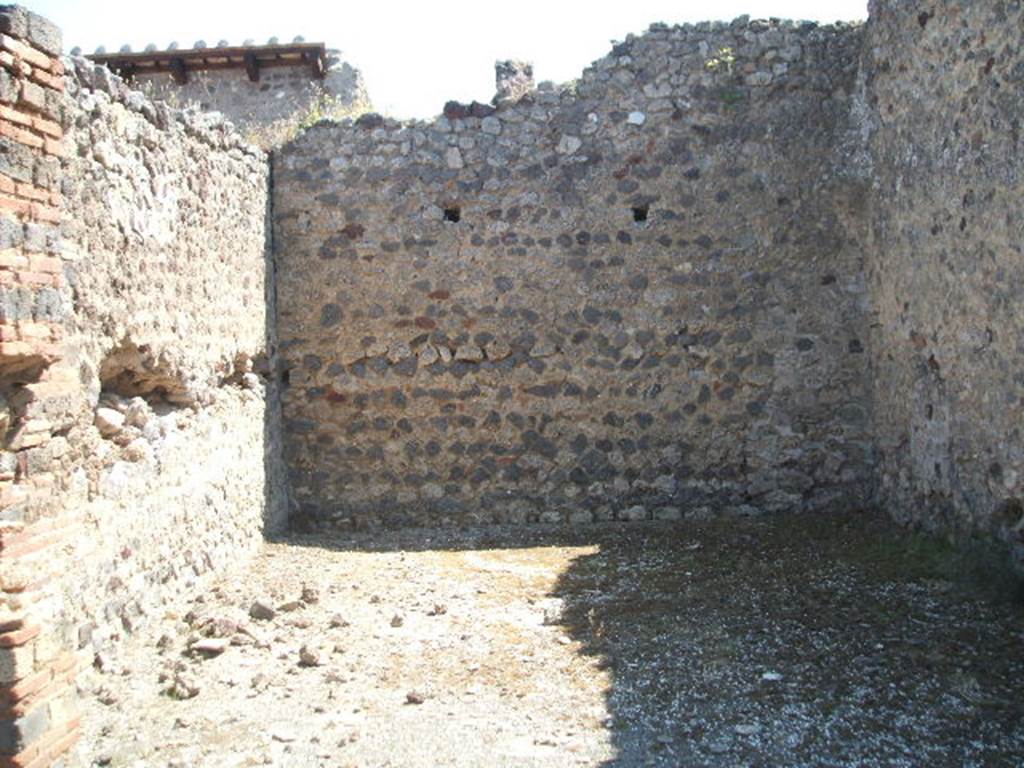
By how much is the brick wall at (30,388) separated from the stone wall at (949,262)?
425 centimetres

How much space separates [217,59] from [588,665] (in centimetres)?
966

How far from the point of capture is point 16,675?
3297mm

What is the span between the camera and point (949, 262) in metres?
5.53

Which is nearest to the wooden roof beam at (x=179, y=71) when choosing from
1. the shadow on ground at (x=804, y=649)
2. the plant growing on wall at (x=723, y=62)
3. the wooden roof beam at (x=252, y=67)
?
the wooden roof beam at (x=252, y=67)

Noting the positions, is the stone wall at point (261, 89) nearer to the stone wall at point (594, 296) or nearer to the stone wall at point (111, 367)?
the stone wall at point (594, 296)

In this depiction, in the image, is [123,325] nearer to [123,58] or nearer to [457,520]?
[457,520]

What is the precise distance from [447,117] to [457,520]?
2.94 meters

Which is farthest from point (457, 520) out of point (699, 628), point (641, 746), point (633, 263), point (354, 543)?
point (641, 746)

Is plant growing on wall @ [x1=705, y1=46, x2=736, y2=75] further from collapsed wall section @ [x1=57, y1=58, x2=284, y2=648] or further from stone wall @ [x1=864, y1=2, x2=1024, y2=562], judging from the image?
collapsed wall section @ [x1=57, y1=58, x2=284, y2=648]

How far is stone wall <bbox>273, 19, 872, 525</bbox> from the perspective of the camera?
22.9 ft

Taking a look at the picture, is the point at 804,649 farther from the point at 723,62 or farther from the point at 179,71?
the point at 179,71

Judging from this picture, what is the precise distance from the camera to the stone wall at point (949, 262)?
4.84m

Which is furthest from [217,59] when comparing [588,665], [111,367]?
[588,665]

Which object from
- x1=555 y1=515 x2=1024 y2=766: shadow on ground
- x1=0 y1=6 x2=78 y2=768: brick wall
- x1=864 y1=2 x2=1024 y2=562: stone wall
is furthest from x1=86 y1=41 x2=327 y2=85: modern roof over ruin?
x1=0 y1=6 x2=78 y2=768: brick wall
